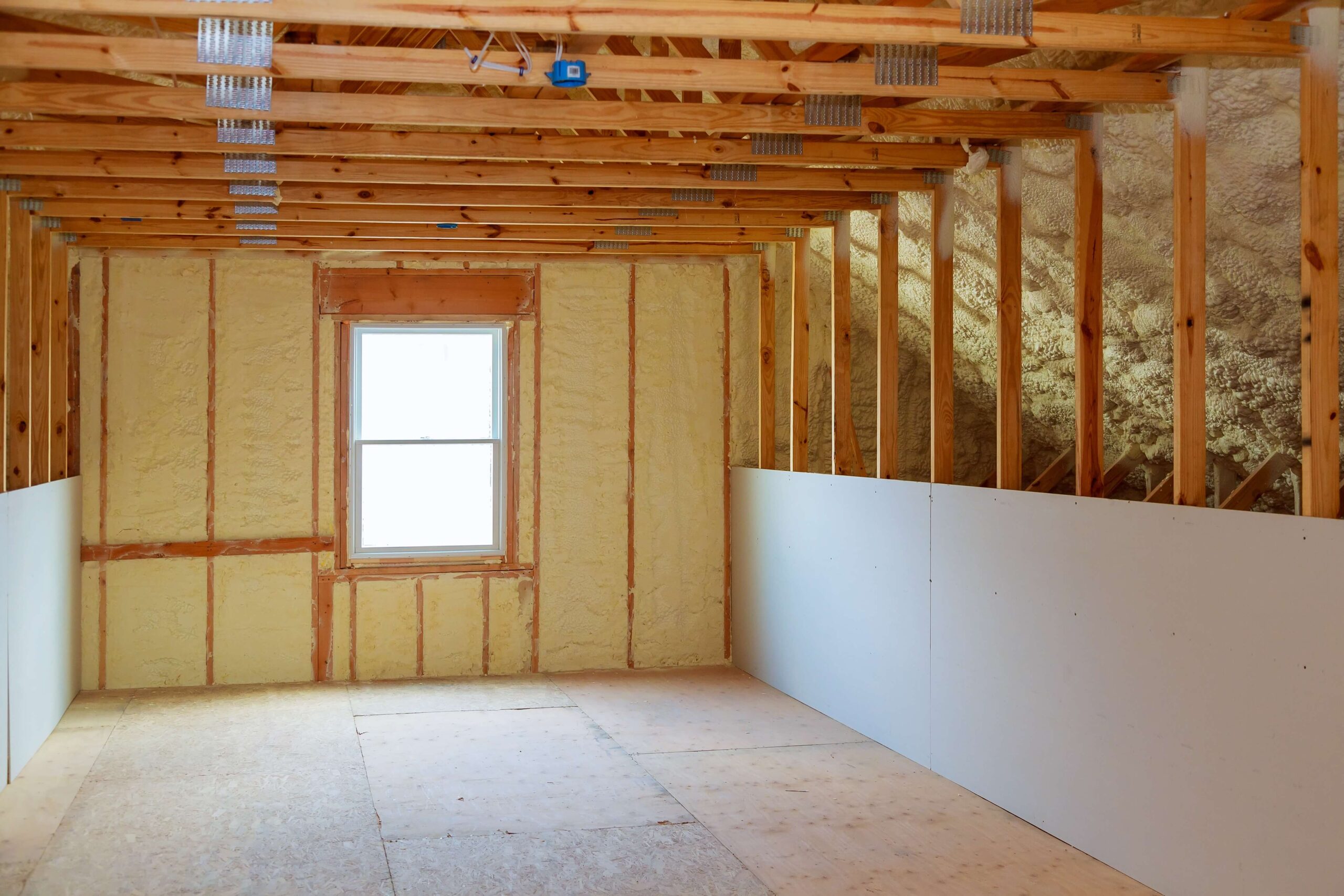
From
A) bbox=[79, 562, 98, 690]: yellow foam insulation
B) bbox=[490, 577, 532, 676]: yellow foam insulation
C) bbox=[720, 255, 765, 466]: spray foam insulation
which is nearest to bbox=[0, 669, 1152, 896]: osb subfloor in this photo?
bbox=[79, 562, 98, 690]: yellow foam insulation

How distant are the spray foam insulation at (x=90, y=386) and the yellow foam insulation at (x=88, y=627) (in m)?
0.20

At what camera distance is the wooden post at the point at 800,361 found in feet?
22.7

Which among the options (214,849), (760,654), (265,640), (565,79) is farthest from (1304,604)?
(265,640)

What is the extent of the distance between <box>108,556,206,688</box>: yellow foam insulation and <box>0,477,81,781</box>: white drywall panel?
0.21 meters

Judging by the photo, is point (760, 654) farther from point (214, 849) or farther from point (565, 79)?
point (565, 79)

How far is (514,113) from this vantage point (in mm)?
4270

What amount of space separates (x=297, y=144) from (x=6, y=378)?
207 centimetres

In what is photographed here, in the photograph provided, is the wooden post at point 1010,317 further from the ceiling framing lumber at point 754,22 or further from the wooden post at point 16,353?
the wooden post at point 16,353

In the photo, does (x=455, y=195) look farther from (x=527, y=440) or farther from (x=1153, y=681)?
(x=1153, y=681)

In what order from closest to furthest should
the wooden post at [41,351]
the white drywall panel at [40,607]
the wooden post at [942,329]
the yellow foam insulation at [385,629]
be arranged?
the white drywall panel at [40,607] < the wooden post at [942,329] < the wooden post at [41,351] < the yellow foam insulation at [385,629]

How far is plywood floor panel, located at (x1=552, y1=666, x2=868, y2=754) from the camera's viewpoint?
5.92 meters

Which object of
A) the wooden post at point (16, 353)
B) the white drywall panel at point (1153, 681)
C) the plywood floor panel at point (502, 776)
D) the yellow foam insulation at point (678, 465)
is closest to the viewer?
the white drywall panel at point (1153, 681)

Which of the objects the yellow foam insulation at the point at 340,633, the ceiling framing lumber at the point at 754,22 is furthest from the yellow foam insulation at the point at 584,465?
the ceiling framing lumber at the point at 754,22

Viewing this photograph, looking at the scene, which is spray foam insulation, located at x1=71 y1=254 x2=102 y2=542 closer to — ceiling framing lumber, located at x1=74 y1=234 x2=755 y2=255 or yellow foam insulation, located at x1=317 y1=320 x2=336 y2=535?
ceiling framing lumber, located at x1=74 y1=234 x2=755 y2=255
